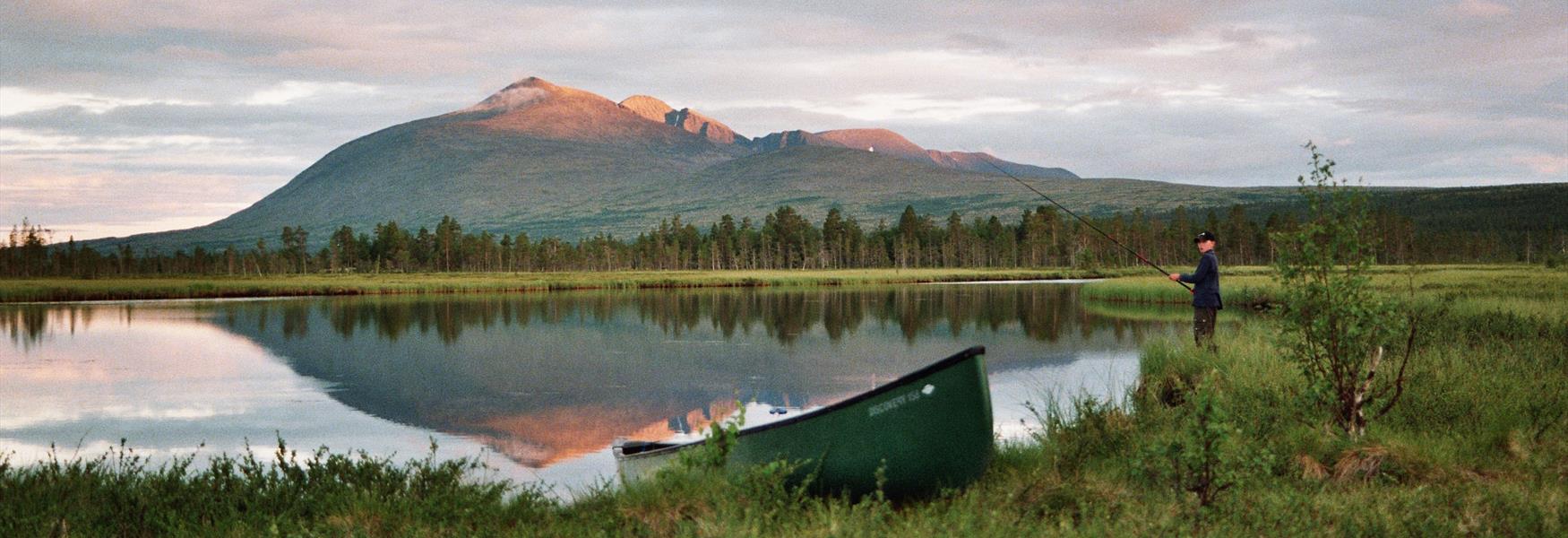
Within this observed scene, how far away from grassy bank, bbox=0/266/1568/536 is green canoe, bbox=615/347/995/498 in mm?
248

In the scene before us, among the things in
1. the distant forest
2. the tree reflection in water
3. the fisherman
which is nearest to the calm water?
the tree reflection in water

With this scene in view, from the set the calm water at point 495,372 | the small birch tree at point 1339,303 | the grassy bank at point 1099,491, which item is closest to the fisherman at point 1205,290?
the calm water at point 495,372

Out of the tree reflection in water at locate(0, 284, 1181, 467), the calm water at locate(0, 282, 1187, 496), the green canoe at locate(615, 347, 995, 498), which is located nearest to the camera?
the green canoe at locate(615, 347, 995, 498)

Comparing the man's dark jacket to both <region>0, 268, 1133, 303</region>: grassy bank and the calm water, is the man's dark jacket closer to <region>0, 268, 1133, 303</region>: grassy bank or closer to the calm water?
the calm water

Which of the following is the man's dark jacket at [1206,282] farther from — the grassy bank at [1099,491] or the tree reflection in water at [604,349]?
the tree reflection in water at [604,349]

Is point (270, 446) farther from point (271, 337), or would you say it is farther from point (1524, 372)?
point (271, 337)

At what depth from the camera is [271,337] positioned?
129ft

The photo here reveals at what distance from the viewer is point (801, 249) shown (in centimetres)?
17625

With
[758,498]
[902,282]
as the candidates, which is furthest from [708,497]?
[902,282]

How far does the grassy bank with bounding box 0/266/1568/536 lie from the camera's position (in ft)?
24.6

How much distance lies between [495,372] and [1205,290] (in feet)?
58.2

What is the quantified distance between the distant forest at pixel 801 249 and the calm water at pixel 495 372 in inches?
4227

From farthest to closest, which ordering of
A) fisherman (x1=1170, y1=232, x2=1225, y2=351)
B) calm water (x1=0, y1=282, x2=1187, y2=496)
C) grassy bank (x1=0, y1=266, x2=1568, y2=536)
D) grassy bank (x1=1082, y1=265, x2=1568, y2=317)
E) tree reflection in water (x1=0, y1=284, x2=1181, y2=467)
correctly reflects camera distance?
grassy bank (x1=1082, y1=265, x2=1568, y2=317)
tree reflection in water (x1=0, y1=284, x2=1181, y2=467)
calm water (x1=0, y1=282, x2=1187, y2=496)
fisherman (x1=1170, y1=232, x2=1225, y2=351)
grassy bank (x1=0, y1=266, x2=1568, y2=536)

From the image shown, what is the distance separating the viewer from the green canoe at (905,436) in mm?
8438
